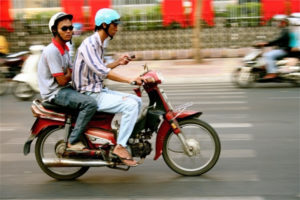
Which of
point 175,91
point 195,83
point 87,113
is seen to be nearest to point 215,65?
point 195,83

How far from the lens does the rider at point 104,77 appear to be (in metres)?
4.93

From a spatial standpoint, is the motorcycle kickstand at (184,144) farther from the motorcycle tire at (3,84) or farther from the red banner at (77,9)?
the red banner at (77,9)

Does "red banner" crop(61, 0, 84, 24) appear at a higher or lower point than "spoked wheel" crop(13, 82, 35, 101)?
higher

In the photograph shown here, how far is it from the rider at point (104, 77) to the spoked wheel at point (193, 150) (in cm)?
45

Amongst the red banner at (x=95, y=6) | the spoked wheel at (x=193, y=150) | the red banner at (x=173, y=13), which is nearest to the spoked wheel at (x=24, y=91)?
the spoked wheel at (x=193, y=150)

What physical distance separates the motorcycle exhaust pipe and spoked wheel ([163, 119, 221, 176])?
25.7 inches

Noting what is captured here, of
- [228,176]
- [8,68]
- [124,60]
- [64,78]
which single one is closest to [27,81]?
[8,68]

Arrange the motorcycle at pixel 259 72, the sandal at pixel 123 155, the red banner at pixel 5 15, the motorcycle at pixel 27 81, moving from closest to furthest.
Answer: the sandal at pixel 123 155 → the motorcycle at pixel 27 81 → the motorcycle at pixel 259 72 → the red banner at pixel 5 15

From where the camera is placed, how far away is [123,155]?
16.5 ft

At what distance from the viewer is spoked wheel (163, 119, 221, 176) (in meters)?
5.21

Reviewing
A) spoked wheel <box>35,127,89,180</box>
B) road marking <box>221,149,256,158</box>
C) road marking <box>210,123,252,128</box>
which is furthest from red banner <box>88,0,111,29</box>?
spoked wheel <box>35,127,89,180</box>

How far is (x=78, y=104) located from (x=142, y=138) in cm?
73

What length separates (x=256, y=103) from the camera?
9.63 m

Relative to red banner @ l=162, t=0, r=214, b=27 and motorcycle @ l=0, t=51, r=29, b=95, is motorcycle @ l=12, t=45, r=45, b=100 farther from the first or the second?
red banner @ l=162, t=0, r=214, b=27
